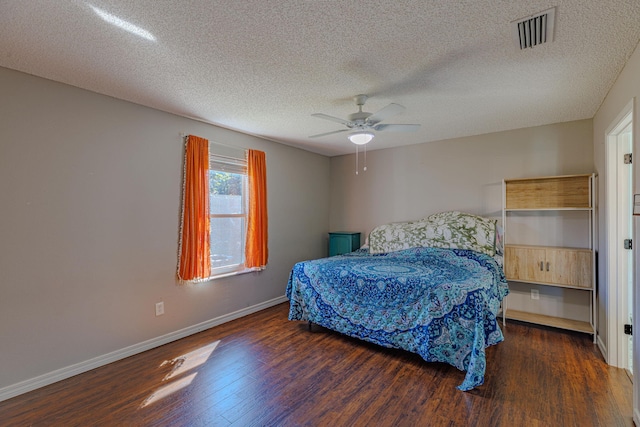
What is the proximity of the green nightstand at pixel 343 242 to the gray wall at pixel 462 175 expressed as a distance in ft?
0.99

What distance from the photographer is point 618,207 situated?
2.60m

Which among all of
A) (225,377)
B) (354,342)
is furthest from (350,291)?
(225,377)

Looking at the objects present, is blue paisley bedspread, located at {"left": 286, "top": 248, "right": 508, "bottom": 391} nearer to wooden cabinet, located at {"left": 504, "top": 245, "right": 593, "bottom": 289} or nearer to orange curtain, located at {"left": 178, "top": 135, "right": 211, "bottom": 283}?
wooden cabinet, located at {"left": 504, "top": 245, "right": 593, "bottom": 289}

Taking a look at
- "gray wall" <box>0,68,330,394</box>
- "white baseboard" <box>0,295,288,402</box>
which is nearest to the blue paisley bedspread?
"white baseboard" <box>0,295,288,402</box>

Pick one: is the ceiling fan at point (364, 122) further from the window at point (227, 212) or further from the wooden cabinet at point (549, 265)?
the wooden cabinet at point (549, 265)

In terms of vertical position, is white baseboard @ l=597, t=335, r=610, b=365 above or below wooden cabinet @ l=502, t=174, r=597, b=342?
below

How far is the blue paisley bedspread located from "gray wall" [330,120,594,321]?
0.82 meters

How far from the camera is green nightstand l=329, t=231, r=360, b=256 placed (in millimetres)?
4918

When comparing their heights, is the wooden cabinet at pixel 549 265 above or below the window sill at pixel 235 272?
above

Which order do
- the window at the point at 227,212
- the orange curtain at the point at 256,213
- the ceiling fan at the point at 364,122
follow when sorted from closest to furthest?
the ceiling fan at the point at 364,122 < the window at the point at 227,212 < the orange curtain at the point at 256,213

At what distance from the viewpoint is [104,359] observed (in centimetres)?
268

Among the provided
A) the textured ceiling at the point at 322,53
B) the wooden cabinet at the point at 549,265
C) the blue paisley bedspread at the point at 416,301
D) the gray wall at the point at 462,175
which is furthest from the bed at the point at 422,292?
the textured ceiling at the point at 322,53

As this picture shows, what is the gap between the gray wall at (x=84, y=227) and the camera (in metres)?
2.25

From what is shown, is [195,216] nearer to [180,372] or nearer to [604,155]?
[180,372]
